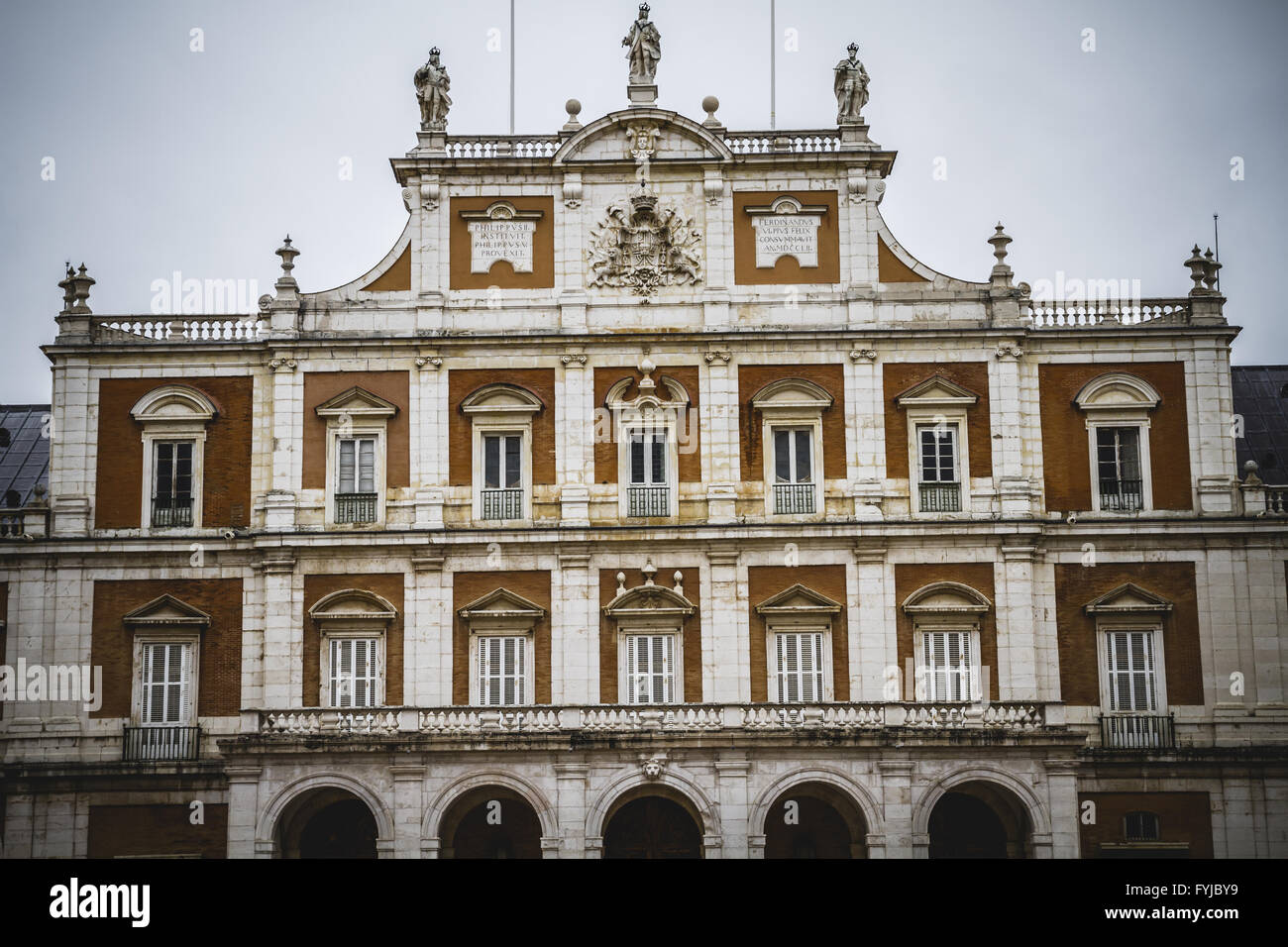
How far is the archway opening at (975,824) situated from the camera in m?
42.3

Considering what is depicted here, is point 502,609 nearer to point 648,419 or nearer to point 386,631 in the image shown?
point 386,631

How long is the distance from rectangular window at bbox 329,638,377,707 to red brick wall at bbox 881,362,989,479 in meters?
14.1

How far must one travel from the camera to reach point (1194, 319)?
44.8 m

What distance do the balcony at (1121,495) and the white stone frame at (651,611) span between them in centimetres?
1113

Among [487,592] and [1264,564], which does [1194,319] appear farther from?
[487,592]

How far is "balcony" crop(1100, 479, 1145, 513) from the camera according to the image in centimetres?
4394

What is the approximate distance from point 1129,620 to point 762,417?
35.3 feet

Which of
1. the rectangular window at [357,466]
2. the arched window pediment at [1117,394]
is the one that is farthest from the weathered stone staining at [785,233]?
the rectangular window at [357,466]

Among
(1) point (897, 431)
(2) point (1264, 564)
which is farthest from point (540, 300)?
(2) point (1264, 564)

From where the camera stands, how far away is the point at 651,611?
4281cm

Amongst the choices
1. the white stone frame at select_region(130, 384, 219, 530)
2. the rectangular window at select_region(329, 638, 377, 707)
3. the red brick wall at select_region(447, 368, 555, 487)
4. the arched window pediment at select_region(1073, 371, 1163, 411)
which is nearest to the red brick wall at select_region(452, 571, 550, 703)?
the rectangular window at select_region(329, 638, 377, 707)

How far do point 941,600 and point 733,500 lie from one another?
19.2 feet
